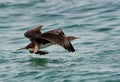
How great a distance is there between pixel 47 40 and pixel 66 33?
9.29ft

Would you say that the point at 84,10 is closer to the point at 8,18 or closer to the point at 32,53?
the point at 8,18

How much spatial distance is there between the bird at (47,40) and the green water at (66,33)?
1.00 ft

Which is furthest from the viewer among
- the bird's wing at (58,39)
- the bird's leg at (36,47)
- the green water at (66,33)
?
the bird's leg at (36,47)

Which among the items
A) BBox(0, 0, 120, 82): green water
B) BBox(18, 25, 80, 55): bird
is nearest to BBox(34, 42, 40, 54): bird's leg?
BBox(18, 25, 80, 55): bird

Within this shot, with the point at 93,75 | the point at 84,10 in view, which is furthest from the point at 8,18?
the point at 93,75

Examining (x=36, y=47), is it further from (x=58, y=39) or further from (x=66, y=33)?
(x=66, y=33)

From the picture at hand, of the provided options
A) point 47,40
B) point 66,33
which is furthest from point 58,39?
point 66,33

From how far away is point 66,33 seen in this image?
14.8m

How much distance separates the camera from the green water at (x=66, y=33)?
427 inches

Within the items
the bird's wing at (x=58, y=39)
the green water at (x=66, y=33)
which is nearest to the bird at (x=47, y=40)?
the bird's wing at (x=58, y=39)

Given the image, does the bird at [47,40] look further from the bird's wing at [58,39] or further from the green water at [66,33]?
the green water at [66,33]

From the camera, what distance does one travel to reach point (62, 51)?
42.6 feet

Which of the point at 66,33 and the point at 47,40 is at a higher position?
the point at 47,40

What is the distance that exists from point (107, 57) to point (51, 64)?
1.24m
